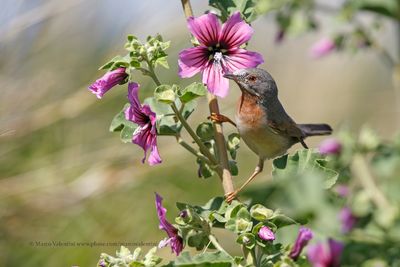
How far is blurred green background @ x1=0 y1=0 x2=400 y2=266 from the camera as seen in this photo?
15.7 feet

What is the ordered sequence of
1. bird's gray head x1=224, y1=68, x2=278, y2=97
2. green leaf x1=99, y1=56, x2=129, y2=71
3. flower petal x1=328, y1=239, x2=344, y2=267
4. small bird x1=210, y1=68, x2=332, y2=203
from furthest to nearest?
small bird x1=210, y1=68, x2=332, y2=203
bird's gray head x1=224, y1=68, x2=278, y2=97
green leaf x1=99, y1=56, x2=129, y2=71
flower petal x1=328, y1=239, x2=344, y2=267

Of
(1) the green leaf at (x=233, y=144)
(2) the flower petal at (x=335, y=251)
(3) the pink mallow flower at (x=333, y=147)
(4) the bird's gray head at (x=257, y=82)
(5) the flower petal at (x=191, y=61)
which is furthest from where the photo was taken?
(4) the bird's gray head at (x=257, y=82)

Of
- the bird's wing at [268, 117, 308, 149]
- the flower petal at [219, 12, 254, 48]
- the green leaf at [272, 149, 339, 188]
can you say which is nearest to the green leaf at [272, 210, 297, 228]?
the green leaf at [272, 149, 339, 188]

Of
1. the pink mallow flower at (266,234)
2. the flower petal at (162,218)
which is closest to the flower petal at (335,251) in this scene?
the pink mallow flower at (266,234)

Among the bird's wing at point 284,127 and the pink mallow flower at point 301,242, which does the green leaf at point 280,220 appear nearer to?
the pink mallow flower at point 301,242

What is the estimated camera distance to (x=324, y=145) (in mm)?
2406

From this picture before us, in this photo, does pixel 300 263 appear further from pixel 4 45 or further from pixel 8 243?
pixel 4 45

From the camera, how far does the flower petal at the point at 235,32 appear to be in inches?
75.0

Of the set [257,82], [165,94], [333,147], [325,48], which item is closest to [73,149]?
[325,48]

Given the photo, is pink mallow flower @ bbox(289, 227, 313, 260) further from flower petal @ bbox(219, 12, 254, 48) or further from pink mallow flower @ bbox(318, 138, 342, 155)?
pink mallow flower @ bbox(318, 138, 342, 155)

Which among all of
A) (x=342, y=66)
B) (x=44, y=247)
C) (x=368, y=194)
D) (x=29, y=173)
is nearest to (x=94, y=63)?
(x=29, y=173)

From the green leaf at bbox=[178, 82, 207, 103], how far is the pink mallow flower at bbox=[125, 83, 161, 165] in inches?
3.8

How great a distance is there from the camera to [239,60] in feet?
6.66

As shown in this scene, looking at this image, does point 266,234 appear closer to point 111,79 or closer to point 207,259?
point 207,259
